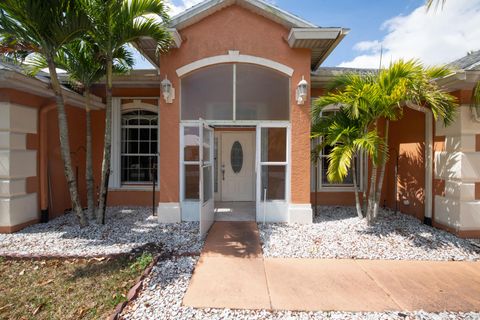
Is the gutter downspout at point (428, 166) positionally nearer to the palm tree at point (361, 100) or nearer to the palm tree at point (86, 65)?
the palm tree at point (361, 100)

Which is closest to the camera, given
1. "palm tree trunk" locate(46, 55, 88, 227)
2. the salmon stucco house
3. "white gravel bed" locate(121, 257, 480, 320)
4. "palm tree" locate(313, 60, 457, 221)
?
"white gravel bed" locate(121, 257, 480, 320)

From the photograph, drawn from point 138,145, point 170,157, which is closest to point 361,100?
point 170,157

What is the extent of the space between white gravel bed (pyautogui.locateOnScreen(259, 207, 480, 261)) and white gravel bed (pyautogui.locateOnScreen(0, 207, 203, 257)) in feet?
5.69

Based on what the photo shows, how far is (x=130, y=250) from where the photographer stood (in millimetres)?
4652

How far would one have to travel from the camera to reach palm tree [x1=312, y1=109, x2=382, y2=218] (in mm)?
5084

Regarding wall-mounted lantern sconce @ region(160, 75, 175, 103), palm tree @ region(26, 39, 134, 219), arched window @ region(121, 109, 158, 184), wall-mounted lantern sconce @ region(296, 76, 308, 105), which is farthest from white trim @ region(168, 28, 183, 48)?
wall-mounted lantern sconce @ region(296, 76, 308, 105)

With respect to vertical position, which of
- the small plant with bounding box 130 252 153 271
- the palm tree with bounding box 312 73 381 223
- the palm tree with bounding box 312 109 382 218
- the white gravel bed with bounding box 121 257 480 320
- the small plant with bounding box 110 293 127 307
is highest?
the palm tree with bounding box 312 73 381 223

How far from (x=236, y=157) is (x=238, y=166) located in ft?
1.03

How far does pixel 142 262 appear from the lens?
163 inches

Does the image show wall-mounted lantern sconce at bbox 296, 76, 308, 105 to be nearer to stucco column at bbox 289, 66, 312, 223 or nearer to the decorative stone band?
stucco column at bbox 289, 66, 312, 223

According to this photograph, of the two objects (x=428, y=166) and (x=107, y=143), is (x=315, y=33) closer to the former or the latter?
(x=428, y=166)

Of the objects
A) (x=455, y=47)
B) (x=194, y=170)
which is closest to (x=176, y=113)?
(x=194, y=170)

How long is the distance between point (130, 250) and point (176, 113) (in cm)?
323

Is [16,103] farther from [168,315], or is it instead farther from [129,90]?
[168,315]
